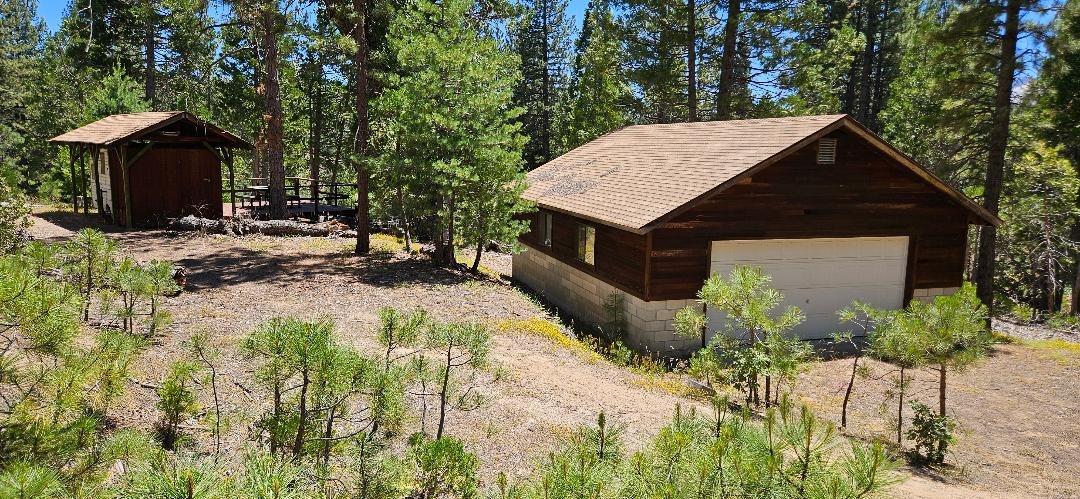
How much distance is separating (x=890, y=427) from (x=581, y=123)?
91.4 ft

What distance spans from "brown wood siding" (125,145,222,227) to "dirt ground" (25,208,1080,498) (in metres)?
3.19

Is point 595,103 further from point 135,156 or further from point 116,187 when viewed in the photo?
point 116,187

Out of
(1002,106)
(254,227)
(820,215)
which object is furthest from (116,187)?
(1002,106)

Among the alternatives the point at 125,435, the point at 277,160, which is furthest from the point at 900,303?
the point at 277,160

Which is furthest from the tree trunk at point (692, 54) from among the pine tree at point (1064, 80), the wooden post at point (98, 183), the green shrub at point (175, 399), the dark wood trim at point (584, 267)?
the green shrub at point (175, 399)

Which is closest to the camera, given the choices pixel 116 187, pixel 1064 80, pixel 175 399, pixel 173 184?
pixel 175 399

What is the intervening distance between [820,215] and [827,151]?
1355 mm

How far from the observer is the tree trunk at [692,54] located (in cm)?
2412

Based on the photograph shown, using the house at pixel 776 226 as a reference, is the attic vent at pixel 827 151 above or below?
above

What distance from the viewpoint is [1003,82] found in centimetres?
1666

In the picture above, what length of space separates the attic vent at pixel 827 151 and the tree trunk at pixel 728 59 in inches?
425

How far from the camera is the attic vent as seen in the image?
13961mm

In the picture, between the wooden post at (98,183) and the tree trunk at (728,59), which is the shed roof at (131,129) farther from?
the tree trunk at (728,59)

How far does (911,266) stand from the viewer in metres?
15.2
